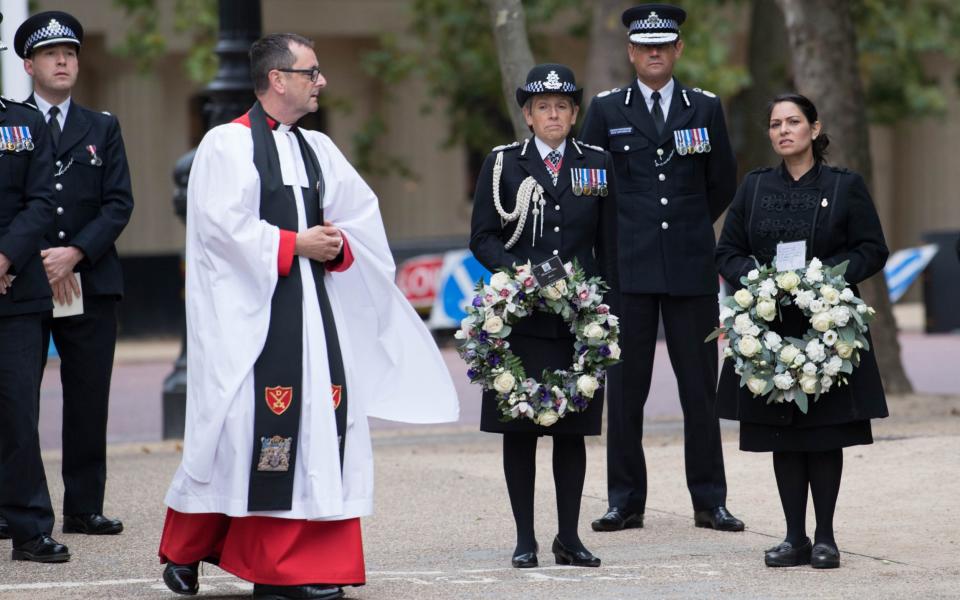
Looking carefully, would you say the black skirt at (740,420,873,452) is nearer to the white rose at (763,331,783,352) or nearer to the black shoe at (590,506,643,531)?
the white rose at (763,331,783,352)

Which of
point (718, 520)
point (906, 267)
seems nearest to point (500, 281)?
point (718, 520)

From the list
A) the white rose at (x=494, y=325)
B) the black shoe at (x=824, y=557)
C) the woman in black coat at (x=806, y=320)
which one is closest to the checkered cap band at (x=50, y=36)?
the white rose at (x=494, y=325)

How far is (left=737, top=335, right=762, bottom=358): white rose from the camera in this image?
6805 millimetres

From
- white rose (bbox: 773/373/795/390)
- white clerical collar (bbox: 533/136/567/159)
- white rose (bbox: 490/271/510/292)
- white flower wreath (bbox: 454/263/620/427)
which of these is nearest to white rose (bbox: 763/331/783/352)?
A: white rose (bbox: 773/373/795/390)

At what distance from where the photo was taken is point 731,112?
1077 inches

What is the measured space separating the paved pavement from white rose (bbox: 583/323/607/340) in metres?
0.94

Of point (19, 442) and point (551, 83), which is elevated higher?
point (551, 83)

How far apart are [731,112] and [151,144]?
9.26 m

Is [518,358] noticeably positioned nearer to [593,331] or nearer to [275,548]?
[593,331]

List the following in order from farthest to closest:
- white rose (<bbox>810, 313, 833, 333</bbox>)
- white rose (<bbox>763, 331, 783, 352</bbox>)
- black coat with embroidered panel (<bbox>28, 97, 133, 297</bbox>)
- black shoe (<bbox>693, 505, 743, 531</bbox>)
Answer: black coat with embroidered panel (<bbox>28, 97, 133, 297</bbox>) < black shoe (<bbox>693, 505, 743, 531</bbox>) < white rose (<bbox>763, 331, 783, 352</bbox>) < white rose (<bbox>810, 313, 833, 333</bbox>)

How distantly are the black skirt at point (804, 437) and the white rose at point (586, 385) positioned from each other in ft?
2.12

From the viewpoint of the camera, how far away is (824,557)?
6871 millimetres

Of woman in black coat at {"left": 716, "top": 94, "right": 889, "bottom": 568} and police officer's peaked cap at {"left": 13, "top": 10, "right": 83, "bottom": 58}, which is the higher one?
police officer's peaked cap at {"left": 13, "top": 10, "right": 83, "bottom": 58}

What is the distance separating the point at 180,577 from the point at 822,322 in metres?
2.63
